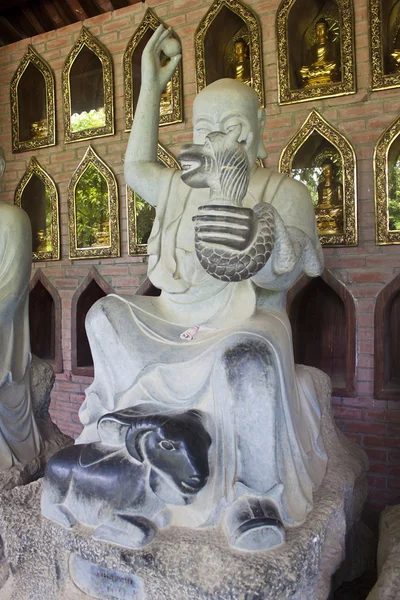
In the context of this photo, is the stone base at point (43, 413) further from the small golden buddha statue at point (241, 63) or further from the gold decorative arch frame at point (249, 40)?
the small golden buddha statue at point (241, 63)

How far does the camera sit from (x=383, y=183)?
3467 millimetres

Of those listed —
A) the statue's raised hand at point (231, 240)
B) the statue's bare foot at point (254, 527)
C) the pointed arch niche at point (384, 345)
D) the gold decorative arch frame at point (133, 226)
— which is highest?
the gold decorative arch frame at point (133, 226)

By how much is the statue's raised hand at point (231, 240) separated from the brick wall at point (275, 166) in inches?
79.4

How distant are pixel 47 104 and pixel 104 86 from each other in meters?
0.63

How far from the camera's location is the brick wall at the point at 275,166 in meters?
3.49

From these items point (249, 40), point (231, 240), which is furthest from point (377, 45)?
point (231, 240)

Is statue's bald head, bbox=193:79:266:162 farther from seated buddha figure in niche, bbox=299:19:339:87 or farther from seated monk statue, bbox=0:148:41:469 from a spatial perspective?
seated buddha figure in niche, bbox=299:19:339:87

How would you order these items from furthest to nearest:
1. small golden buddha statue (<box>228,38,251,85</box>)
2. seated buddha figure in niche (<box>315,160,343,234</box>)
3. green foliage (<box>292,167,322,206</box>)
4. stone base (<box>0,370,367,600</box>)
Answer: small golden buddha statue (<box>228,38,251,85</box>) < green foliage (<box>292,167,322,206</box>) < seated buddha figure in niche (<box>315,160,343,234</box>) < stone base (<box>0,370,367,600</box>)

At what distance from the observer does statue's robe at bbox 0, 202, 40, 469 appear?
265 cm

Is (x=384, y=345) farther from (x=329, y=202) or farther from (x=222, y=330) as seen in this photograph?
(x=222, y=330)

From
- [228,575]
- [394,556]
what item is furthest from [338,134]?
[228,575]

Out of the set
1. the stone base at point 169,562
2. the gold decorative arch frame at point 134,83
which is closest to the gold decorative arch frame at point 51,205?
the gold decorative arch frame at point 134,83

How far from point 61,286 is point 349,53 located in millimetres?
2791

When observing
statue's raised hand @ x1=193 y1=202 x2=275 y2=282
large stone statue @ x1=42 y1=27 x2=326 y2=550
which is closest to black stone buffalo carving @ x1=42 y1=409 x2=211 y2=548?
large stone statue @ x1=42 y1=27 x2=326 y2=550
